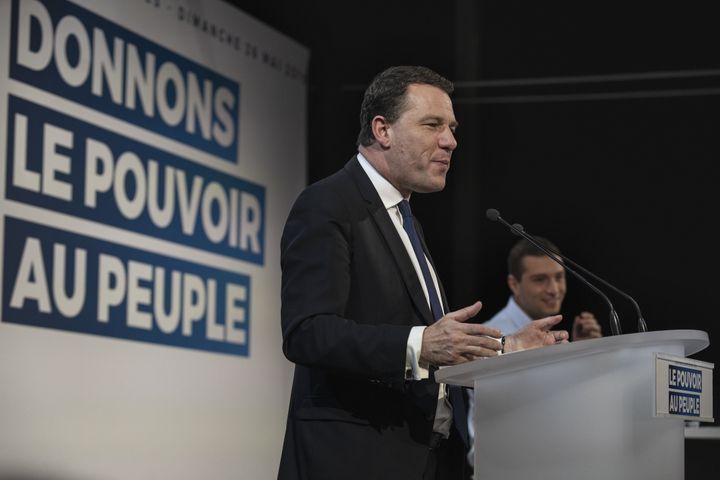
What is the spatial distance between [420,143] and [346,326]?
1.69ft

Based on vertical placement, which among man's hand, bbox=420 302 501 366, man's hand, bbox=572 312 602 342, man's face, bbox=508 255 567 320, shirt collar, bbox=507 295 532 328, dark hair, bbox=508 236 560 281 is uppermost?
dark hair, bbox=508 236 560 281

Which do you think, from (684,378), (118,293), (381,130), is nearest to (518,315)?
(118,293)

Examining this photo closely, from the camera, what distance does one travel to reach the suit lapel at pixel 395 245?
2.28 meters

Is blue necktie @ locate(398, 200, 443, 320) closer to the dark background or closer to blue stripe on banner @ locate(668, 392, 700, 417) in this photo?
blue stripe on banner @ locate(668, 392, 700, 417)

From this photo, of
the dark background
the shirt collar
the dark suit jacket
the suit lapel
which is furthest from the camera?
the dark background

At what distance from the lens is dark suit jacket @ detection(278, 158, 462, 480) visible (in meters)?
2.16

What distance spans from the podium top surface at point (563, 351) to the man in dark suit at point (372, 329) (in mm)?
33

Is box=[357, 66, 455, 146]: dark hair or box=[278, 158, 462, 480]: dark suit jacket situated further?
box=[357, 66, 455, 146]: dark hair

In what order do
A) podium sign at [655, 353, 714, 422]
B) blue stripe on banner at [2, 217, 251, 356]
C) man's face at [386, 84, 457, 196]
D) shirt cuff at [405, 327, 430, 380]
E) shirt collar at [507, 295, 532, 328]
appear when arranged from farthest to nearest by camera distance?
1. shirt collar at [507, 295, 532, 328]
2. blue stripe on banner at [2, 217, 251, 356]
3. man's face at [386, 84, 457, 196]
4. shirt cuff at [405, 327, 430, 380]
5. podium sign at [655, 353, 714, 422]

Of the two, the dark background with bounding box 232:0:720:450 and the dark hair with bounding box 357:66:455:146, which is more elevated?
the dark background with bounding box 232:0:720:450

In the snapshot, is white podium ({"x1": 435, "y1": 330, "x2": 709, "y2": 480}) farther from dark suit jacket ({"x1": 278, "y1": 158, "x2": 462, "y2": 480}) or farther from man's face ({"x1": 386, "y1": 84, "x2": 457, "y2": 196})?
man's face ({"x1": 386, "y1": 84, "x2": 457, "y2": 196})

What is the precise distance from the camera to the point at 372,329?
210 centimetres

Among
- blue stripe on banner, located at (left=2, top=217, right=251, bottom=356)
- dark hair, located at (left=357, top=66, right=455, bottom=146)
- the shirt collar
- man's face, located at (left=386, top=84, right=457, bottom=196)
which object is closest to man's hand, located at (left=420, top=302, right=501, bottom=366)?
man's face, located at (left=386, top=84, right=457, bottom=196)

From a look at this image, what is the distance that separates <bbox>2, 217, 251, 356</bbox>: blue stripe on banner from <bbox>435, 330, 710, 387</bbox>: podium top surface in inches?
81.0
